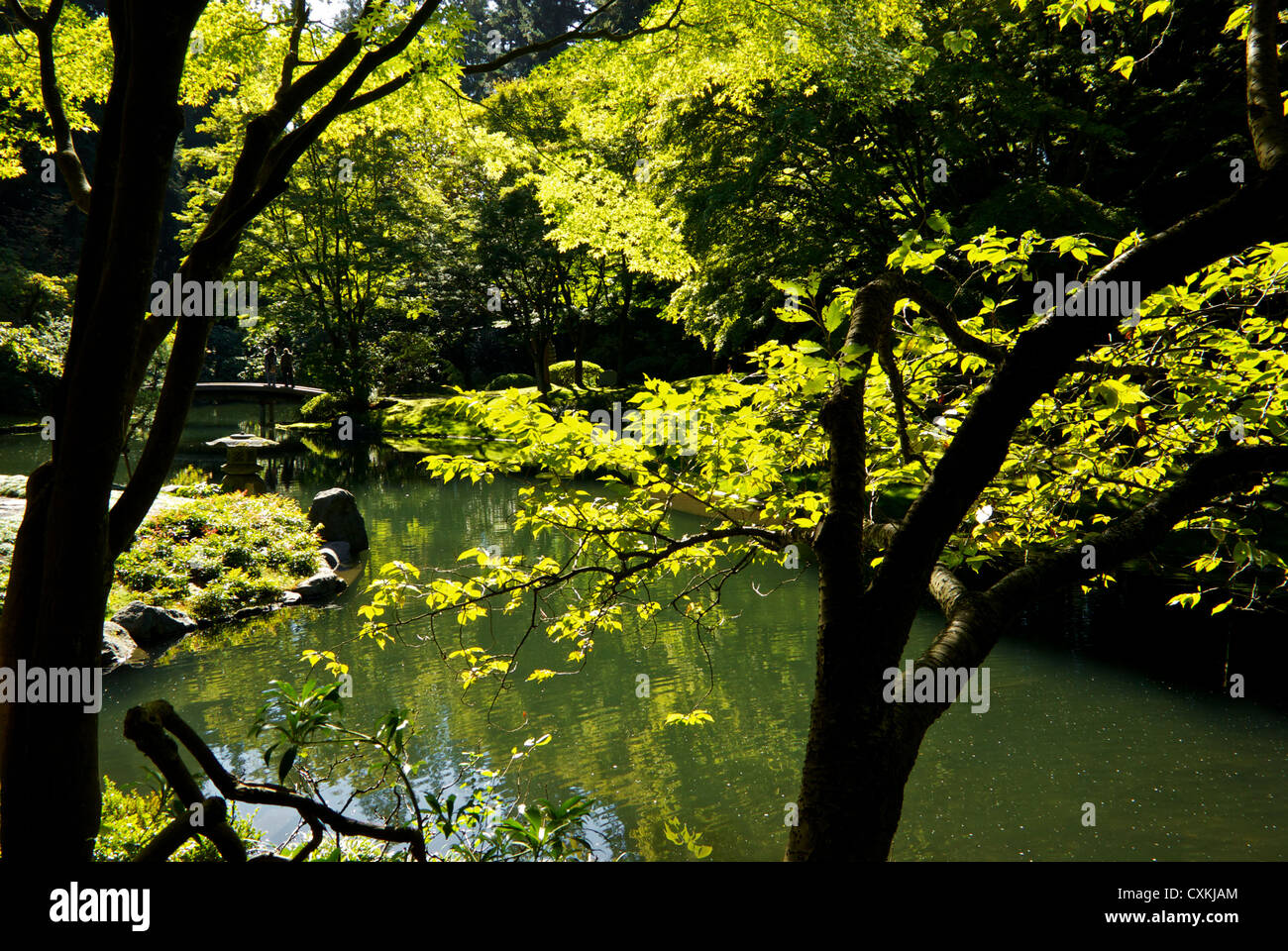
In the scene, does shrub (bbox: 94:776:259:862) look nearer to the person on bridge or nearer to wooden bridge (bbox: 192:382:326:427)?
wooden bridge (bbox: 192:382:326:427)

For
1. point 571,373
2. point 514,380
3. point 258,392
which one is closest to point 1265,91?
point 514,380

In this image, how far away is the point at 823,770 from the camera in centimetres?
182

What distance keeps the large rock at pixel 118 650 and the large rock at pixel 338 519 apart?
13.7 feet

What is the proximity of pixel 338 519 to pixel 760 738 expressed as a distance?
8449 mm

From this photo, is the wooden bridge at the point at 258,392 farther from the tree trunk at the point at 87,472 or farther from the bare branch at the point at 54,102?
the tree trunk at the point at 87,472

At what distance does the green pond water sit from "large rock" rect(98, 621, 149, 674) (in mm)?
289

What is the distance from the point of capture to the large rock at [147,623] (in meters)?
8.32

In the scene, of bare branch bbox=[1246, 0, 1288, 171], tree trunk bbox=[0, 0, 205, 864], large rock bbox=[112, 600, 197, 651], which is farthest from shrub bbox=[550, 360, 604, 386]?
bare branch bbox=[1246, 0, 1288, 171]

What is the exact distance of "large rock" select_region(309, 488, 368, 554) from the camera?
12383 mm

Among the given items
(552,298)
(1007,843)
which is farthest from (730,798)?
Result: (552,298)

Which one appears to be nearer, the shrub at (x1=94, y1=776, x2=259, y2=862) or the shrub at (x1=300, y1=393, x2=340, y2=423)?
the shrub at (x1=94, y1=776, x2=259, y2=862)

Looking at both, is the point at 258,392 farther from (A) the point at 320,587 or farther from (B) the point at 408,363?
(A) the point at 320,587
